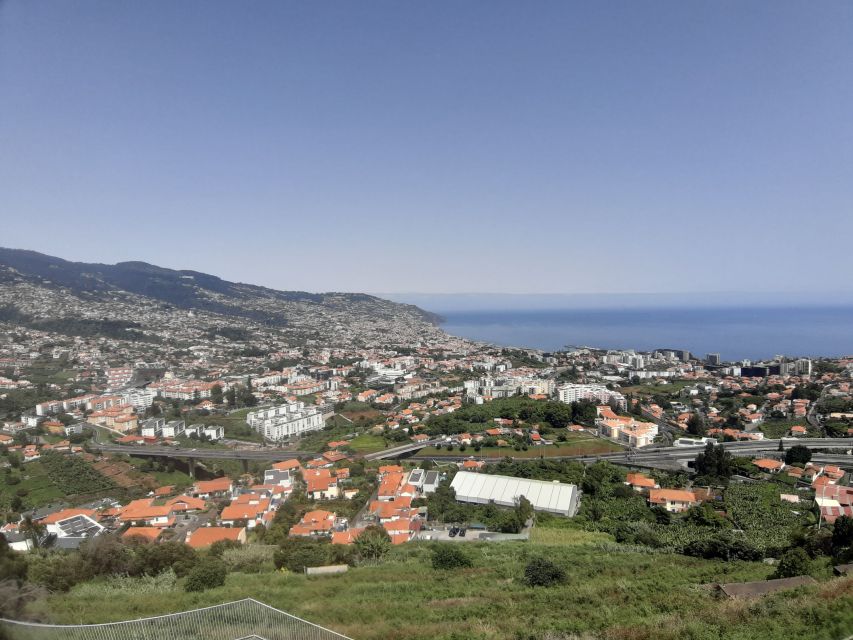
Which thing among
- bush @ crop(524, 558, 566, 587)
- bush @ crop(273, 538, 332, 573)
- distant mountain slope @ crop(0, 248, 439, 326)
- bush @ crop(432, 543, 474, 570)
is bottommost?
bush @ crop(273, 538, 332, 573)

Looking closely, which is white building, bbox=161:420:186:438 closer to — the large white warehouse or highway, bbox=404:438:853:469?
highway, bbox=404:438:853:469

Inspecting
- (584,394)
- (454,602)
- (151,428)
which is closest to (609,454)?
(584,394)

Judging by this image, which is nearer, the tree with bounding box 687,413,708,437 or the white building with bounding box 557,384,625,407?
the tree with bounding box 687,413,708,437

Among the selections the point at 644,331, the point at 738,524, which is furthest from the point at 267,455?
the point at 644,331

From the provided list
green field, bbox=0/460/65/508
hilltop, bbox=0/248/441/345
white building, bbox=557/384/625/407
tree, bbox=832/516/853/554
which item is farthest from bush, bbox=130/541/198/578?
hilltop, bbox=0/248/441/345

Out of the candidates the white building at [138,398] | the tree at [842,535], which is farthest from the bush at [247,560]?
the white building at [138,398]

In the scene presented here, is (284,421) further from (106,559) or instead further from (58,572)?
(58,572)

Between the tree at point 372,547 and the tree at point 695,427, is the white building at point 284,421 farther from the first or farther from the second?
the tree at point 695,427
